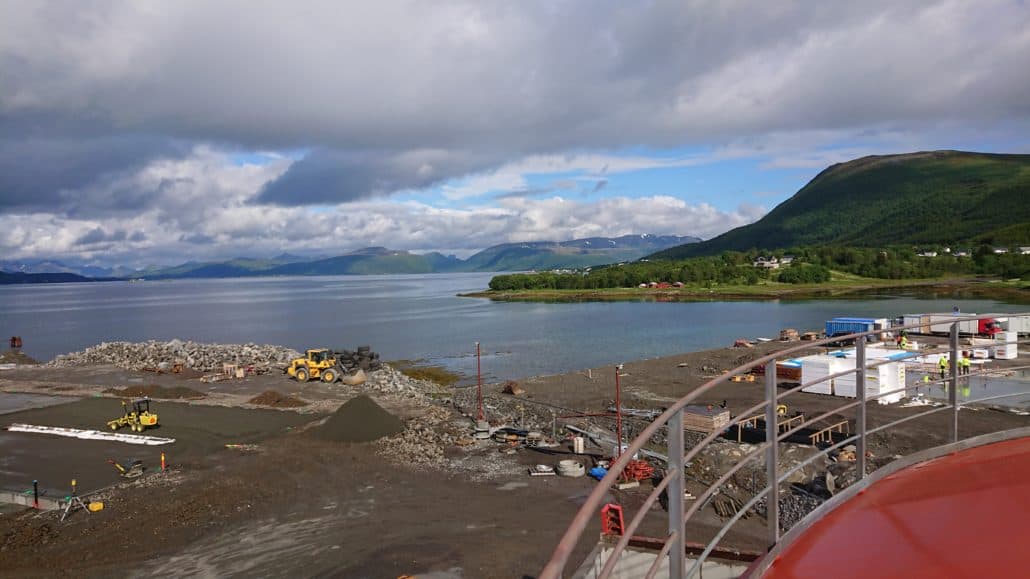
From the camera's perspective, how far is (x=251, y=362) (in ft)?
135

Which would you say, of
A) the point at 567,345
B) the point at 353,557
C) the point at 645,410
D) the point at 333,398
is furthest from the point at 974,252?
the point at 353,557

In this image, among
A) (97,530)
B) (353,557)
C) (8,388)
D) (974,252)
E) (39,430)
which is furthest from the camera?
(974,252)

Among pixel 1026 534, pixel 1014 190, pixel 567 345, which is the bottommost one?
pixel 567 345

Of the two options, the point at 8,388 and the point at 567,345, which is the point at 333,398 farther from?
the point at 567,345

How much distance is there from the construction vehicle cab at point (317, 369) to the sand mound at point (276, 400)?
4.59 metres

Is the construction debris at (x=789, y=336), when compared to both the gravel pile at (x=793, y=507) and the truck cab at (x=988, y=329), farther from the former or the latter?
the gravel pile at (x=793, y=507)

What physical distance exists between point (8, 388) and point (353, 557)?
34.5 m

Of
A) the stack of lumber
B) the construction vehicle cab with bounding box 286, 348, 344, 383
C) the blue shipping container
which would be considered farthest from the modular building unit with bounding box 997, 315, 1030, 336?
the construction vehicle cab with bounding box 286, 348, 344, 383

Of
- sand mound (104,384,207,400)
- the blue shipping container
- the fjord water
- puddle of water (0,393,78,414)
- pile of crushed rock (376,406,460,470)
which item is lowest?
the fjord water

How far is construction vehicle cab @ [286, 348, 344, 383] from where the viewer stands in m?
34.7

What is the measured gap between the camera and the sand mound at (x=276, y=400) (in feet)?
94.3

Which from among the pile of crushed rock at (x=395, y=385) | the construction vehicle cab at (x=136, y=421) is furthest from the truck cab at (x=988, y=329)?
the construction vehicle cab at (x=136, y=421)

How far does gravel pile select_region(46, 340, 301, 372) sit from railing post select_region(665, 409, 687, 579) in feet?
132

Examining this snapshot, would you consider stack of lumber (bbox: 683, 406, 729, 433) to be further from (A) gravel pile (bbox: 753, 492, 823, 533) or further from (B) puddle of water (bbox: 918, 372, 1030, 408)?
(B) puddle of water (bbox: 918, 372, 1030, 408)
